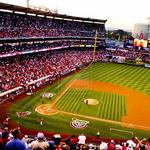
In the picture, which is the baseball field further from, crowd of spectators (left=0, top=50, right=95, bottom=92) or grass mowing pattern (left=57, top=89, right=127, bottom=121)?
crowd of spectators (left=0, top=50, right=95, bottom=92)

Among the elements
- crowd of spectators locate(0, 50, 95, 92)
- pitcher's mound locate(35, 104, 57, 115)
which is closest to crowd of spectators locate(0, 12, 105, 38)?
crowd of spectators locate(0, 50, 95, 92)

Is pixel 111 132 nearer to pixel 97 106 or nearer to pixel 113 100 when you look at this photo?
pixel 97 106

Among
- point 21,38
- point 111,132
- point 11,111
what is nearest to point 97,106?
point 111,132

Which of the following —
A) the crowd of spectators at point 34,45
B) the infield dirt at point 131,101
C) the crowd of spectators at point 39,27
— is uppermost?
the crowd of spectators at point 39,27

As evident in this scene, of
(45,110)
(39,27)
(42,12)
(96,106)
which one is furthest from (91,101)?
(42,12)

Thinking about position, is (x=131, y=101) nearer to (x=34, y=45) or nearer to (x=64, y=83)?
(x=64, y=83)

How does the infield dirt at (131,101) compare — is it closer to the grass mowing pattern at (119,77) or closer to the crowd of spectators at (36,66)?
the grass mowing pattern at (119,77)

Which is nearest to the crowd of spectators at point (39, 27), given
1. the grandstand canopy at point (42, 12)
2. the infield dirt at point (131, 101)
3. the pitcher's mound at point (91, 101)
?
the grandstand canopy at point (42, 12)
